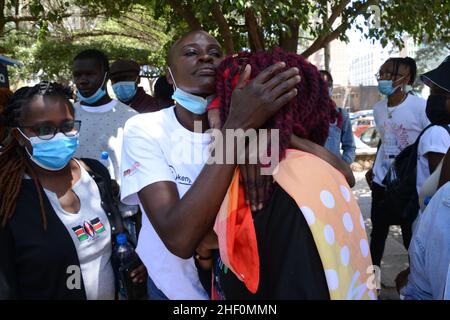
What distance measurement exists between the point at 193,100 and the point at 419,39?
5.86m

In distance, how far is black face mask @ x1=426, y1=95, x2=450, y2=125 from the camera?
8.02 ft

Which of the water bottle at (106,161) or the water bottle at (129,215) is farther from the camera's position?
the water bottle at (106,161)

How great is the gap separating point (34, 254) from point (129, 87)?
9.07ft

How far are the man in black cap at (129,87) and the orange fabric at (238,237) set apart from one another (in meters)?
3.18

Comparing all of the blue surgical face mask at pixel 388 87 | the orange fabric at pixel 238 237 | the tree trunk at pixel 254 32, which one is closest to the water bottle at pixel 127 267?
the orange fabric at pixel 238 237

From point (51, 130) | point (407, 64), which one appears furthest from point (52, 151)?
point (407, 64)

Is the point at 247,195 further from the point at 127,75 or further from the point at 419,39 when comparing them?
the point at 419,39

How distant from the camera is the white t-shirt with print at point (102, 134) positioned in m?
3.11

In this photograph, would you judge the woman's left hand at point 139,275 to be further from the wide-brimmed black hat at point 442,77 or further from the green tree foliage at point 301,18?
the green tree foliage at point 301,18

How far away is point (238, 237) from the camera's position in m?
1.16

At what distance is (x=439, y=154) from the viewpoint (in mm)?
2809

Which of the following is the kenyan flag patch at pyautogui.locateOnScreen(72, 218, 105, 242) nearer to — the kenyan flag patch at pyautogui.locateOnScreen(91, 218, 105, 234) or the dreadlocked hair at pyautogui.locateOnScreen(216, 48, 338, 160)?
the kenyan flag patch at pyautogui.locateOnScreen(91, 218, 105, 234)

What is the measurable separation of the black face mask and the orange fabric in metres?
1.70

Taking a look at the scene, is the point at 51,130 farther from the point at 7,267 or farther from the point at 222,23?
the point at 222,23
